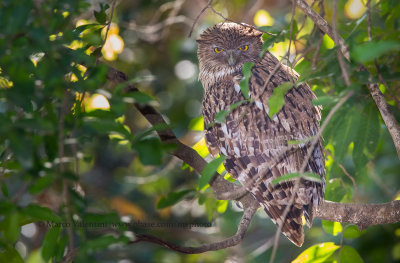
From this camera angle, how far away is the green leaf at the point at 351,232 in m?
2.52

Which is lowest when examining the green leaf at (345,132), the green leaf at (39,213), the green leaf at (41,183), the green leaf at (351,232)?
the green leaf at (351,232)

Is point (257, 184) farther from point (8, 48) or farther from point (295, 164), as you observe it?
point (8, 48)

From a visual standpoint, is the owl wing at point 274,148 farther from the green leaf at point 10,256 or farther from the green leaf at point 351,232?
the green leaf at point 10,256

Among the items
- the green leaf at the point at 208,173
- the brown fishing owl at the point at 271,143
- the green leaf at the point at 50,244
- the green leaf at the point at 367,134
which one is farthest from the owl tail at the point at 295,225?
the green leaf at the point at 50,244

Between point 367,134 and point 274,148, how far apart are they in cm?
52

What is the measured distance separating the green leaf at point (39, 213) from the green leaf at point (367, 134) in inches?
58.1

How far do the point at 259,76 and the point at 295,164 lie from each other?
0.55 metres

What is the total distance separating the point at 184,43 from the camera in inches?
190

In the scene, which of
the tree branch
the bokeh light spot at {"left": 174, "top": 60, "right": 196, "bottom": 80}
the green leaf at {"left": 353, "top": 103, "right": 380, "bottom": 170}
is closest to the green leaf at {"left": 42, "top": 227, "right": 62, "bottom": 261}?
the tree branch

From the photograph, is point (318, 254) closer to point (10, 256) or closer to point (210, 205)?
point (210, 205)

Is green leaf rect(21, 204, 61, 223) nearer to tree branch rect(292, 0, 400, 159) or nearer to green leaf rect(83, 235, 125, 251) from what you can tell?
green leaf rect(83, 235, 125, 251)

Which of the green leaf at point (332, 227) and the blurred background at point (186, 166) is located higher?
the blurred background at point (186, 166)

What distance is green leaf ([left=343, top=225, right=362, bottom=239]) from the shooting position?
2518 millimetres

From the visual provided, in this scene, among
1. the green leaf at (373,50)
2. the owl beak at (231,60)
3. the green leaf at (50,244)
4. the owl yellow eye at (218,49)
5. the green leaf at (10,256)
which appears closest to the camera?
the green leaf at (373,50)
